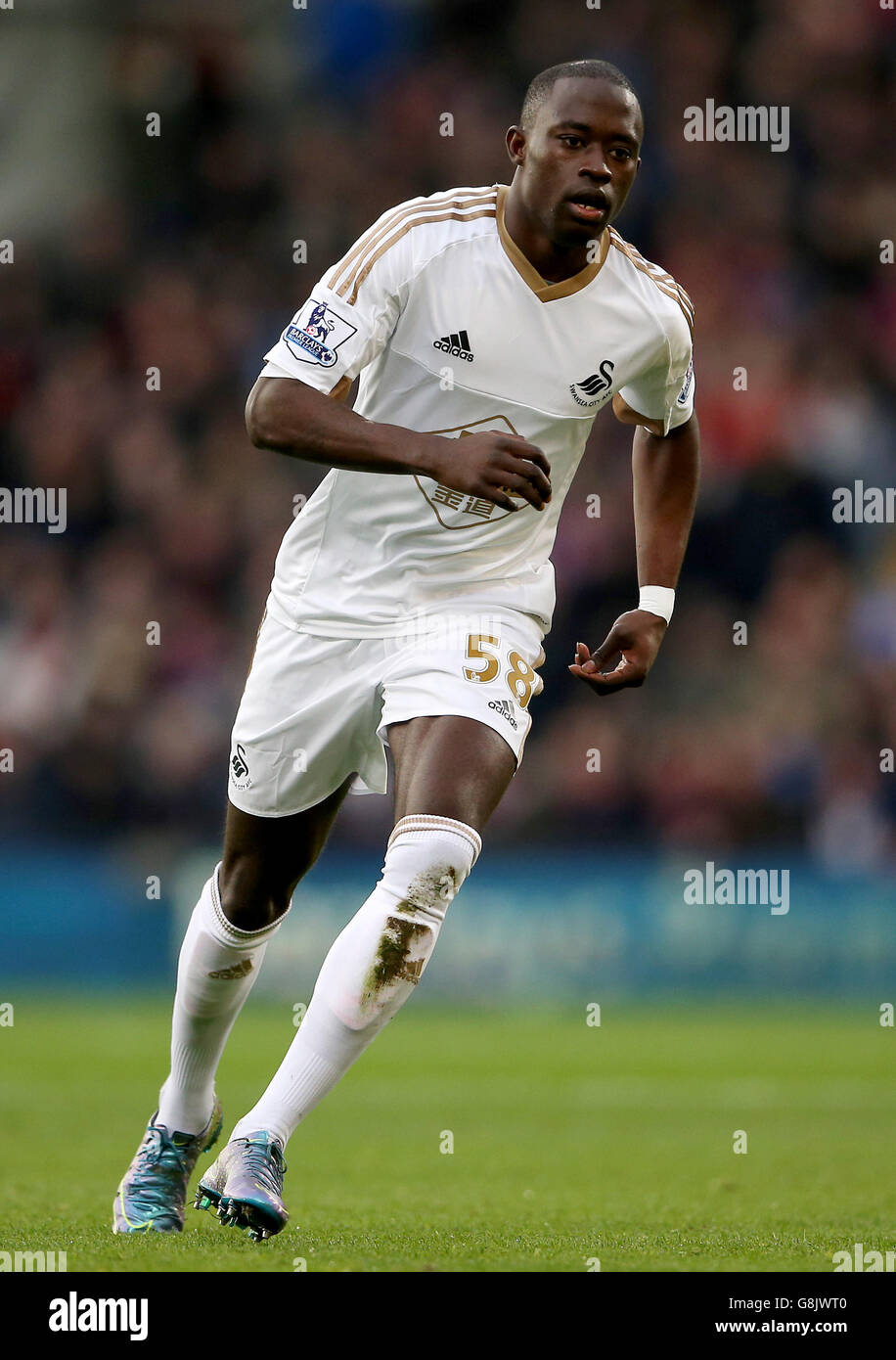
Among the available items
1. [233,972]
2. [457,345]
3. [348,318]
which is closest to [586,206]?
[457,345]

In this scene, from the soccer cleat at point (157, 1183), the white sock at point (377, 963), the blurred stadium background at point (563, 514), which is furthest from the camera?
the blurred stadium background at point (563, 514)

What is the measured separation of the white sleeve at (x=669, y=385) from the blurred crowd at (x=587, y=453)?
7179 millimetres

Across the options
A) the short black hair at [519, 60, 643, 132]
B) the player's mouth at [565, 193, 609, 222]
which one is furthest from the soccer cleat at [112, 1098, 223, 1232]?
the short black hair at [519, 60, 643, 132]

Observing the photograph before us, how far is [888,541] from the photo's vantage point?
13.5 metres

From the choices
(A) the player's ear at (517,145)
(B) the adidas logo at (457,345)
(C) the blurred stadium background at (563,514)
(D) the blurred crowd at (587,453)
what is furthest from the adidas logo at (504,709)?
(D) the blurred crowd at (587,453)

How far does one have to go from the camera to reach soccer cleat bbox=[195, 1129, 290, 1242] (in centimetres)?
419

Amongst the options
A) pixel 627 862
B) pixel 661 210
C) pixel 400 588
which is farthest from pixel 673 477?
pixel 661 210

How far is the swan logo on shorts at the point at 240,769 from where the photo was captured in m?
4.95

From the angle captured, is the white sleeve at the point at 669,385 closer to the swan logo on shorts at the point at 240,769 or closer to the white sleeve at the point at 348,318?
the white sleeve at the point at 348,318

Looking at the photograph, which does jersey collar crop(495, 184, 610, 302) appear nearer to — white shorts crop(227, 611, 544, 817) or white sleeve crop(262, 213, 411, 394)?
white sleeve crop(262, 213, 411, 394)

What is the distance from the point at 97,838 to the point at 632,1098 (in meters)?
4.67

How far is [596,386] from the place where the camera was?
490 cm

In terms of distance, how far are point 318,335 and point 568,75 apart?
900 mm

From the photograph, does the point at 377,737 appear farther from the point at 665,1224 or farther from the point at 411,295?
the point at 665,1224
